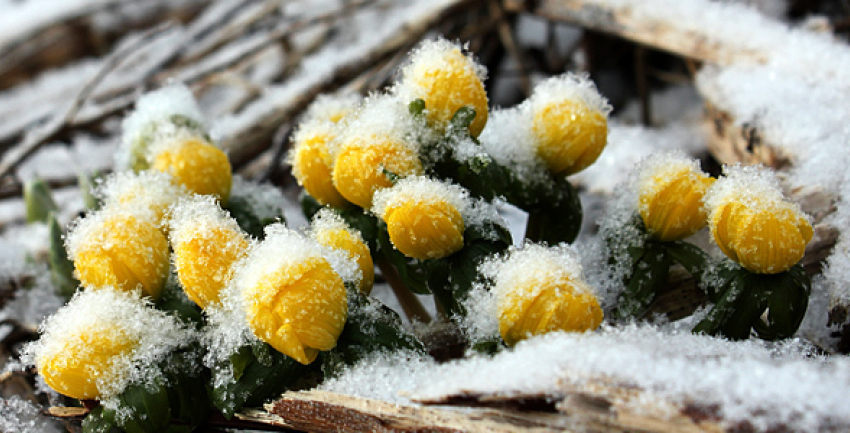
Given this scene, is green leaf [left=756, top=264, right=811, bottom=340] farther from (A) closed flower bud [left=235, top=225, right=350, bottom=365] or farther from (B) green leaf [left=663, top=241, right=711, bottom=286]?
(A) closed flower bud [left=235, top=225, right=350, bottom=365]

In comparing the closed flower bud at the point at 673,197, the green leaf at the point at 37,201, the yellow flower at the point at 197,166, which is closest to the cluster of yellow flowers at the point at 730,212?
the closed flower bud at the point at 673,197

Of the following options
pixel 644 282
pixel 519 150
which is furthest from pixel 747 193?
pixel 519 150

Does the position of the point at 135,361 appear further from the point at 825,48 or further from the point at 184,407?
the point at 825,48

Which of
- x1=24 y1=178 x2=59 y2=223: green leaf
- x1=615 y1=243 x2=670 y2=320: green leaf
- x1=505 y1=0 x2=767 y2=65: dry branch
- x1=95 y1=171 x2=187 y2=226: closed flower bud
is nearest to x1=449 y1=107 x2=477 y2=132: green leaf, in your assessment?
x1=615 y1=243 x2=670 y2=320: green leaf

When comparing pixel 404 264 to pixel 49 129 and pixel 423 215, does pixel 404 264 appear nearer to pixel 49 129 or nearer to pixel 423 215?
pixel 423 215

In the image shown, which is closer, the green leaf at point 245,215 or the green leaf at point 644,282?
the green leaf at point 644,282

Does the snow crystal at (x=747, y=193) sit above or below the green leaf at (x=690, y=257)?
above

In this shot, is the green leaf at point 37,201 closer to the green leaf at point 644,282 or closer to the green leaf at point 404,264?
the green leaf at point 404,264

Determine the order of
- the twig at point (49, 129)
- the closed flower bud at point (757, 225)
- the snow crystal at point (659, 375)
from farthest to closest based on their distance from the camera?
the twig at point (49, 129) → the closed flower bud at point (757, 225) → the snow crystal at point (659, 375)
